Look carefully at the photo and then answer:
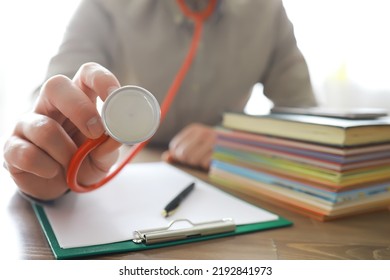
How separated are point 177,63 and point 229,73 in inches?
4.9

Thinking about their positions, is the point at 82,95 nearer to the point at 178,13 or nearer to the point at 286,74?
the point at 178,13

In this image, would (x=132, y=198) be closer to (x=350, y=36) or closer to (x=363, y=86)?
(x=350, y=36)

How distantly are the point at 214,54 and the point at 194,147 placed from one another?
248 millimetres

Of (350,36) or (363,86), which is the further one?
(363,86)

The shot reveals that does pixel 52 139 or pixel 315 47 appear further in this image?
pixel 315 47

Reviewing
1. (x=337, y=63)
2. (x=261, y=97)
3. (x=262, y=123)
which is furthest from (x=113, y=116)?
(x=337, y=63)

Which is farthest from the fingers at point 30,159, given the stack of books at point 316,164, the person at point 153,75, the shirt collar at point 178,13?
the shirt collar at point 178,13

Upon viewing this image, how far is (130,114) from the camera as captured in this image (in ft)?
0.75

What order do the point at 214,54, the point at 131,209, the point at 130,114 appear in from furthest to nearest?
the point at 214,54 → the point at 131,209 → the point at 130,114

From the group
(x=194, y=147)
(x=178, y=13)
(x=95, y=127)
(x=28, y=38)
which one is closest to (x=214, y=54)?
(x=178, y=13)

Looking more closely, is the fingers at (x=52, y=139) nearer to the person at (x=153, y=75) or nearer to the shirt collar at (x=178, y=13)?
the person at (x=153, y=75)

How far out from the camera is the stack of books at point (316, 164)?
0.35m
